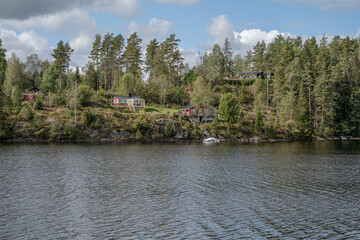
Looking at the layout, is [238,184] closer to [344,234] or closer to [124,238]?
[344,234]

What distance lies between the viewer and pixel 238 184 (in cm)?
3434

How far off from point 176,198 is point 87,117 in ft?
184

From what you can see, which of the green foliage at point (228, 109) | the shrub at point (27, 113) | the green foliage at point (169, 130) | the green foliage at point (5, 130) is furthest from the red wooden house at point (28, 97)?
the green foliage at point (228, 109)

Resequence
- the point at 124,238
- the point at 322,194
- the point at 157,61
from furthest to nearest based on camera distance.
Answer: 1. the point at 157,61
2. the point at 322,194
3. the point at 124,238

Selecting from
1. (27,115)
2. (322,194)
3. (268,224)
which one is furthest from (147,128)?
(268,224)

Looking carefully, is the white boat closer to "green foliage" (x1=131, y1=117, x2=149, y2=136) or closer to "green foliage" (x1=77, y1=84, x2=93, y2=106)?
"green foliage" (x1=131, y1=117, x2=149, y2=136)

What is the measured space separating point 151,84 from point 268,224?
91.9m

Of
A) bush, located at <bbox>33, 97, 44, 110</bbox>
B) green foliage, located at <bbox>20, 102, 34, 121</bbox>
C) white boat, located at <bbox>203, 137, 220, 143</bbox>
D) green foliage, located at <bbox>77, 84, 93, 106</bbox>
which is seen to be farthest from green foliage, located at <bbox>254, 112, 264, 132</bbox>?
bush, located at <bbox>33, 97, 44, 110</bbox>

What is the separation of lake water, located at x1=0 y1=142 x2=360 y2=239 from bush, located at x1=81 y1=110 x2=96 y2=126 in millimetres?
28599

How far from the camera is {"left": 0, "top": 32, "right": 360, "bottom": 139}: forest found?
294 feet

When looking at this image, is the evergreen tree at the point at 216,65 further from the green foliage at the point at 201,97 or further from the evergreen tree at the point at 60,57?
the evergreen tree at the point at 60,57

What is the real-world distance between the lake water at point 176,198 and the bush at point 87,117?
28599 mm

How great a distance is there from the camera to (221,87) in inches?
4887

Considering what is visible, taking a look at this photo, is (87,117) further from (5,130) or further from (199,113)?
(199,113)
